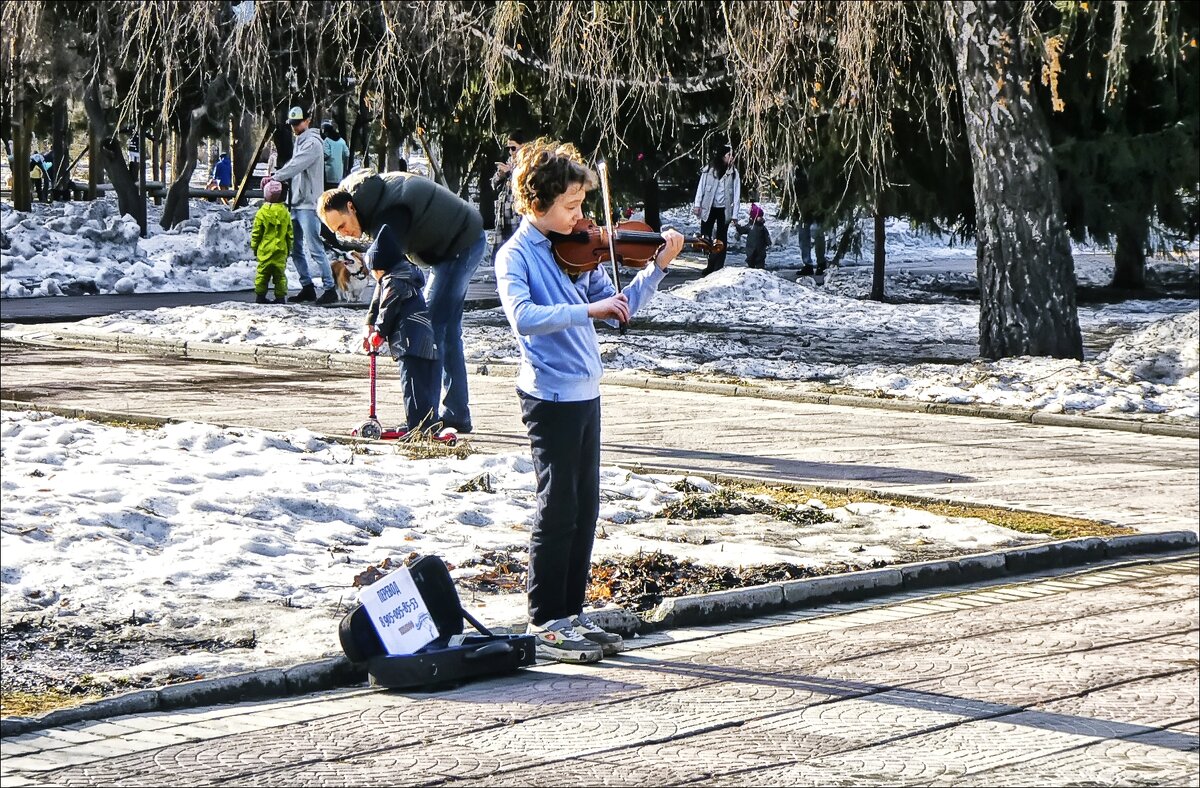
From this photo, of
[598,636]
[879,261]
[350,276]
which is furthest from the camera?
[879,261]

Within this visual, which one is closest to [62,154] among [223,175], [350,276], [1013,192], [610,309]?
[223,175]

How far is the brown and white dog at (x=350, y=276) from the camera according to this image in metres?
21.7

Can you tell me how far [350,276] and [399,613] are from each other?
1580 centimetres

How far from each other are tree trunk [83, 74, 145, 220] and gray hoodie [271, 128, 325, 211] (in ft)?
34.2

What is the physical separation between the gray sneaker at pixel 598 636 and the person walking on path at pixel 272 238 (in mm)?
15860

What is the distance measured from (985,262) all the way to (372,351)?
7.63 m

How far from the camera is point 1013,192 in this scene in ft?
56.6

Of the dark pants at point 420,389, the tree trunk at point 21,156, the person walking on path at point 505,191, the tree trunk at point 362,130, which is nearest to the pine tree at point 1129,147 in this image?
the person walking on path at point 505,191

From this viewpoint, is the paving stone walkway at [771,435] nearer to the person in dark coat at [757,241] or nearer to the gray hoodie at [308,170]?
the gray hoodie at [308,170]

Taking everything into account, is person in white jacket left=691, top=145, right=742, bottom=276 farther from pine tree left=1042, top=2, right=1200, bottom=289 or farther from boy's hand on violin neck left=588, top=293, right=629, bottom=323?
boy's hand on violin neck left=588, top=293, right=629, bottom=323

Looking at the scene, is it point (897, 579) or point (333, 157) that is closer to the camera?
point (897, 579)

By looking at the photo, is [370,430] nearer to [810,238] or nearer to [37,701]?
[37,701]

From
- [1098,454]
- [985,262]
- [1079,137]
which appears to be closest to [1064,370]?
[985,262]

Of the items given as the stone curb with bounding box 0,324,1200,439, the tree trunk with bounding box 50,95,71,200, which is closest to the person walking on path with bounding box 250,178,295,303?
the stone curb with bounding box 0,324,1200,439
